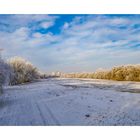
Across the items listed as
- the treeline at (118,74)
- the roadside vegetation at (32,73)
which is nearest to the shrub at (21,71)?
the roadside vegetation at (32,73)

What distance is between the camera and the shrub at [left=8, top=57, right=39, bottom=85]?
14.4 feet

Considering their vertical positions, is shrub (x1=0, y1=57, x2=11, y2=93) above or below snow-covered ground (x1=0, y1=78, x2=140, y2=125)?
above

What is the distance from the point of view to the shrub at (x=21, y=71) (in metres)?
4.40

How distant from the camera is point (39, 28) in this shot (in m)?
4.33

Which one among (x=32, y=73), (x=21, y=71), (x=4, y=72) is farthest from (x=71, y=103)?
(x=4, y=72)

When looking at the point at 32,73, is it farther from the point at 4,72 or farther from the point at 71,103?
the point at 71,103

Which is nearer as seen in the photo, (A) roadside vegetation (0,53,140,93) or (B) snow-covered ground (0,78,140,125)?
(B) snow-covered ground (0,78,140,125)

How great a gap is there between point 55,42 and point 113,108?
121 cm

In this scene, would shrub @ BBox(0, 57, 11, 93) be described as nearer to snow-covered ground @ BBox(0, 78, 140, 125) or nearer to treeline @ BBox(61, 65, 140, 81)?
snow-covered ground @ BBox(0, 78, 140, 125)

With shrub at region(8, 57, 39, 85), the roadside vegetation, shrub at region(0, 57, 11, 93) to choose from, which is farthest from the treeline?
shrub at region(0, 57, 11, 93)

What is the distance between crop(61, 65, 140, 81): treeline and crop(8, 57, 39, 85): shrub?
0.44 metres

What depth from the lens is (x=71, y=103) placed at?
4266 millimetres
